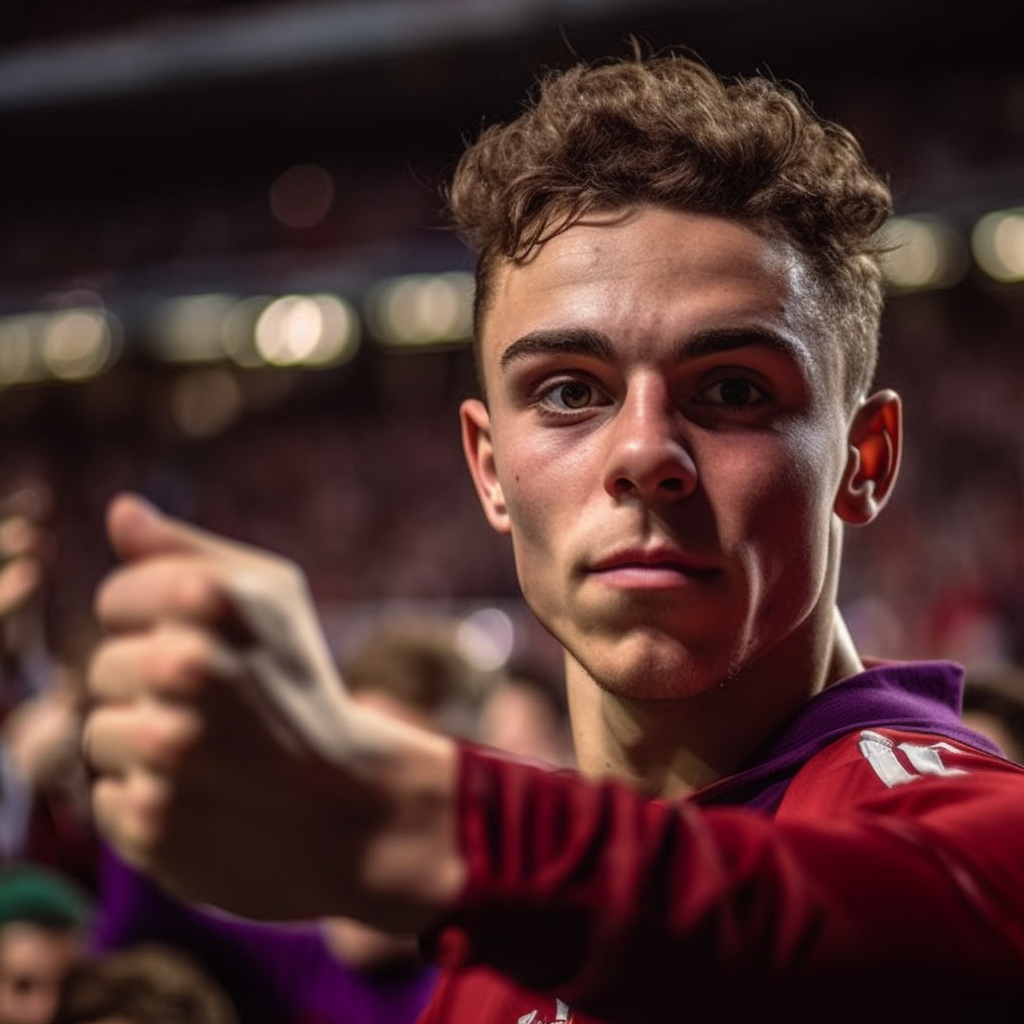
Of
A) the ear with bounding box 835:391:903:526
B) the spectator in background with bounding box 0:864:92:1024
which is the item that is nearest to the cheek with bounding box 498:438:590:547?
the ear with bounding box 835:391:903:526

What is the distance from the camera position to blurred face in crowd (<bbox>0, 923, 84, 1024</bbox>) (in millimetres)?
3092

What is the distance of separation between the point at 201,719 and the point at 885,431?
1.03 meters

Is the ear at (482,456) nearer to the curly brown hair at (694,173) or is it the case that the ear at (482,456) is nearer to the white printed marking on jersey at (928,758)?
Answer: the curly brown hair at (694,173)

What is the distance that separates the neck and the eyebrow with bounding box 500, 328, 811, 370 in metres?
0.30

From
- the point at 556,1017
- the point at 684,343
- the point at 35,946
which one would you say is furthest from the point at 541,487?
the point at 35,946

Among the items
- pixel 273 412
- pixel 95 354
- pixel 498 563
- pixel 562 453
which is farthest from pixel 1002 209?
pixel 562 453

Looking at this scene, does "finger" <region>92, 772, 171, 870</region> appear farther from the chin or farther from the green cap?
the green cap

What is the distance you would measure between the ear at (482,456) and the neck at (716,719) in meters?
0.28

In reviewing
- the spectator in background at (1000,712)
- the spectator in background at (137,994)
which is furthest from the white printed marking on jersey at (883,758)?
the spectator in background at (137,994)

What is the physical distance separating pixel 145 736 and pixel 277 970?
2619 millimetres

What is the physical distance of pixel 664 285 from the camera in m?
1.29

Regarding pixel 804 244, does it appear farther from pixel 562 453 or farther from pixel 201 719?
pixel 201 719

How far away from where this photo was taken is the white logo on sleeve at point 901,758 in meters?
1.08

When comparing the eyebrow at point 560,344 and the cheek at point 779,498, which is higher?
the eyebrow at point 560,344
